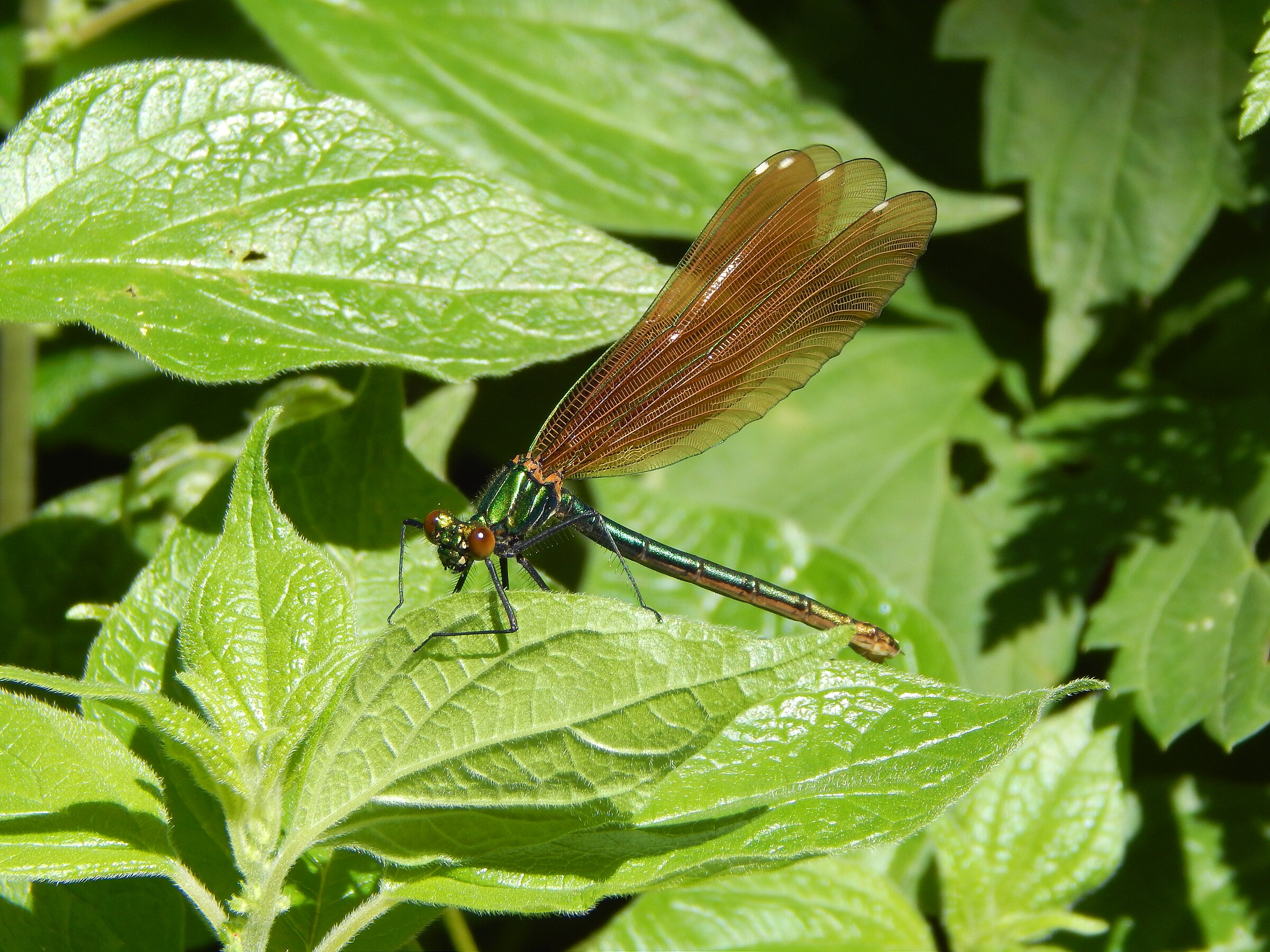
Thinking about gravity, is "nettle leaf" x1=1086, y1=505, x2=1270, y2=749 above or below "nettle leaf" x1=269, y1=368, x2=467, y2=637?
below

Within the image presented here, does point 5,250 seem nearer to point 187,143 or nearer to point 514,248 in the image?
point 187,143

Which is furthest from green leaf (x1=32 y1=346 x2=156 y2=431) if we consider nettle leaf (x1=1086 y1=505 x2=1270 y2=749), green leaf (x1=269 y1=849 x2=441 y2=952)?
nettle leaf (x1=1086 y1=505 x2=1270 y2=749)

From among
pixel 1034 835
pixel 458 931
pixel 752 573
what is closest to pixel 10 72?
pixel 752 573

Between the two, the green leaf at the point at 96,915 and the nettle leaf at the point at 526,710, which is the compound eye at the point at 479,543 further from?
the green leaf at the point at 96,915

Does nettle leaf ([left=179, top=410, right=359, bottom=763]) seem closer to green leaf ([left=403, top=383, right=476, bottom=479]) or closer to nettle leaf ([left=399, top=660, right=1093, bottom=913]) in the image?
nettle leaf ([left=399, top=660, right=1093, bottom=913])

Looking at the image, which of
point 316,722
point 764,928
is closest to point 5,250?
point 316,722

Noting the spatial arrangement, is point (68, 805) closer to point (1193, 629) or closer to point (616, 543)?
point (616, 543)
